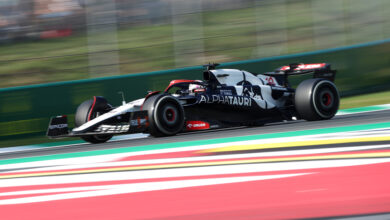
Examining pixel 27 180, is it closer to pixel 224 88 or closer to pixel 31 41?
pixel 224 88

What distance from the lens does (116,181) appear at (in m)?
5.65

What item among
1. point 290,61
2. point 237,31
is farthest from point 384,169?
point 237,31

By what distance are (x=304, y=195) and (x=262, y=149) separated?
2418 mm

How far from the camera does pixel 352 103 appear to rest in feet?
43.0

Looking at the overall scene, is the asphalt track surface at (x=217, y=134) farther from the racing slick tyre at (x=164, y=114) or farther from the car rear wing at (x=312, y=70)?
the car rear wing at (x=312, y=70)

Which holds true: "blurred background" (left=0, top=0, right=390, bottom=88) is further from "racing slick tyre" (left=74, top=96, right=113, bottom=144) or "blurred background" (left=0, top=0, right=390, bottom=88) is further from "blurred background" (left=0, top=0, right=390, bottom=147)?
"racing slick tyre" (left=74, top=96, right=113, bottom=144)

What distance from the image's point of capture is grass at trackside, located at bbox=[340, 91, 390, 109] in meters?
12.8

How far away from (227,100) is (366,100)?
5.13 meters

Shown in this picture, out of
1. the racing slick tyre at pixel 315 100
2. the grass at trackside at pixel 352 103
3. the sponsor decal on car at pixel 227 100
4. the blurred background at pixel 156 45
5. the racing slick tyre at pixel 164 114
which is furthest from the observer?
the blurred background at pixel 156 45

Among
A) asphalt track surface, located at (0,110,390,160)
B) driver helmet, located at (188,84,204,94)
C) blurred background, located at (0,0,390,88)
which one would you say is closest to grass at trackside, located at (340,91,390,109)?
blurred background, located at (0,0,390,88)

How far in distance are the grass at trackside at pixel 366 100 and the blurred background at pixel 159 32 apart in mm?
1934

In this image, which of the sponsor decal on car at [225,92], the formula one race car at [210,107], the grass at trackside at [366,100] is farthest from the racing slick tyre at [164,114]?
the grass at trackside at [366,100]

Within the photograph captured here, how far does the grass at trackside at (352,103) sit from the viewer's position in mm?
10969

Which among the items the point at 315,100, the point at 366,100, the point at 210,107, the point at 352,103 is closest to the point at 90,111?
the point at 210,107
